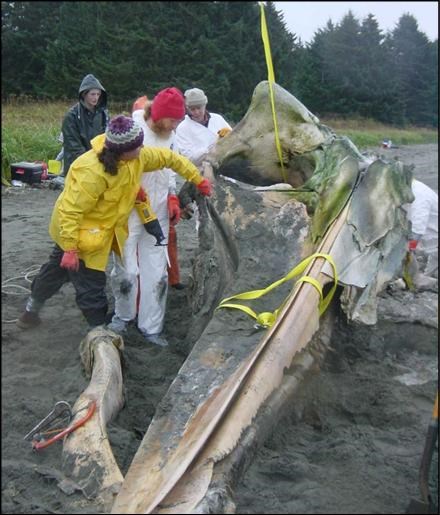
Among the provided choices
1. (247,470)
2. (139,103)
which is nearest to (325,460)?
(247,470)

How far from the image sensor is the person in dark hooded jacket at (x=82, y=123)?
19.5ft

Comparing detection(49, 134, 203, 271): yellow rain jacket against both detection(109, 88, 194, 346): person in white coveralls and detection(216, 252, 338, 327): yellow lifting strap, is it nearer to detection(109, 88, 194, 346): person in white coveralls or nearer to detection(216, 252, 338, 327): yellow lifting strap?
detection(109, 88, 194, 346): person in white coveralls

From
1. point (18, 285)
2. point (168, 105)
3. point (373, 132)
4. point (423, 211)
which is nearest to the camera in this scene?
point (168, 105)

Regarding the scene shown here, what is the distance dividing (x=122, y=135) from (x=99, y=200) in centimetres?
48

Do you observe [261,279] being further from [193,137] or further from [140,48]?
[193,137]

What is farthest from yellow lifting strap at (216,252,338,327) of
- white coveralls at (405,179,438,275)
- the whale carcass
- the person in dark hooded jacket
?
the person in dark hooded jacket

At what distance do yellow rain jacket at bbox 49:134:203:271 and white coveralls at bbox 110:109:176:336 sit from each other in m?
0.20

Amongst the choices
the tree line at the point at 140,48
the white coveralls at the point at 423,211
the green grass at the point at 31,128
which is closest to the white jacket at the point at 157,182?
the tree line at the point at 140,48

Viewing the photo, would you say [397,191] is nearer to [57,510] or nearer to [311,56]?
[57,510]

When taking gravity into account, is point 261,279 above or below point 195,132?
below

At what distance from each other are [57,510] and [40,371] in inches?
61.7

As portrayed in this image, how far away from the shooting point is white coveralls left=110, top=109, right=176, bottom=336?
4902 mm

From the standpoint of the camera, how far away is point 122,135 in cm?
409

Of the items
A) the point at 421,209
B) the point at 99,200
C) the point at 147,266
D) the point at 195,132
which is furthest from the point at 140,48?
the point at 421,209
